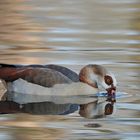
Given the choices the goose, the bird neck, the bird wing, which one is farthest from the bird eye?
the bird wing

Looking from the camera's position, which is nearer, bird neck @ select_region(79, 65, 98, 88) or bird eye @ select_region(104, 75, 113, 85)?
bird eye @ select_region(104, 75, 113, 85)

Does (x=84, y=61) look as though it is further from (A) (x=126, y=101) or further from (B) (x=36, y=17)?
(B) (x=36, y=17)

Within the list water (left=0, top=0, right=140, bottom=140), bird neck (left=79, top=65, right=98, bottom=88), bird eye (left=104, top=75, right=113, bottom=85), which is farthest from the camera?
bird neck (left=79, top=65, right=98, bottom=88)

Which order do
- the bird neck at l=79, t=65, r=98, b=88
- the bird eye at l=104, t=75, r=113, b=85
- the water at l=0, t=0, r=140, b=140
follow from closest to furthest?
the water at l=0, t=0, r=140, b=140 < the bird eye at l=104, t=75, r=113, b=85 < the bird neck at l=79, t=65, r=98, b=88

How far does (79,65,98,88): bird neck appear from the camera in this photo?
12211 millimetres

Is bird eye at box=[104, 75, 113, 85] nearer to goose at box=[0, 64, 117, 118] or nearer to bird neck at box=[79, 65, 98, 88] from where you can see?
goose at box=[0, 64, 117, 118]

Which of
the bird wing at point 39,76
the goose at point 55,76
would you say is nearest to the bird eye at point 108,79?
the goose at point 55,76

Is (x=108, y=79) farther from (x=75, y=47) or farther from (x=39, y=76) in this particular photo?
(x=75, y=47)

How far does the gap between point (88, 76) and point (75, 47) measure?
321 cm

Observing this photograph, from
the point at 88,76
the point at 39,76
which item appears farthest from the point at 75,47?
the point at 39,76

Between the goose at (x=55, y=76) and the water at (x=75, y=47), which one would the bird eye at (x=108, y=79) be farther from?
the water at (x=75, y=47)

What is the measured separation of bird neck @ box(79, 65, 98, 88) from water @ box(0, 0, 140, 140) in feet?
1.25

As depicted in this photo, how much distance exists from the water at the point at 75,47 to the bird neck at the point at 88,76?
0.38 m

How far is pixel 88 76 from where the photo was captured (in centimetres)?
1225
